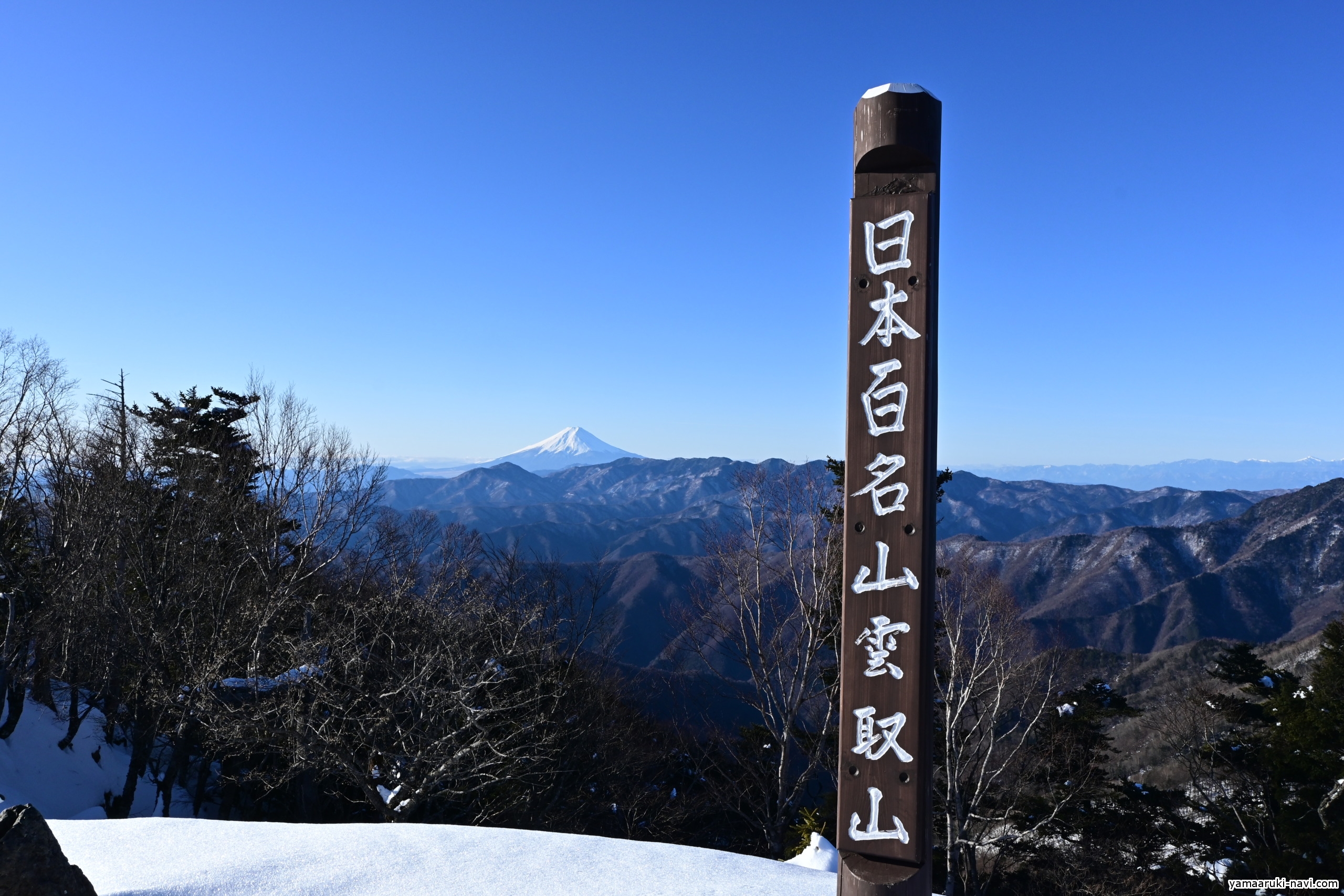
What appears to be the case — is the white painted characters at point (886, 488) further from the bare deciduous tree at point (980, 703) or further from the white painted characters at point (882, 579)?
the bare deciduous tree at point (980, 703)

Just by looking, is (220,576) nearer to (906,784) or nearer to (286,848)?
(286,848)

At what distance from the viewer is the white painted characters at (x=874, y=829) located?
316 cm

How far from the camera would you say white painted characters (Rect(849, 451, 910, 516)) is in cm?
319

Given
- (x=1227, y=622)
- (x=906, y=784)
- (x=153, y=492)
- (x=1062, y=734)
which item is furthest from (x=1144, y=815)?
(x=1227, y=622)

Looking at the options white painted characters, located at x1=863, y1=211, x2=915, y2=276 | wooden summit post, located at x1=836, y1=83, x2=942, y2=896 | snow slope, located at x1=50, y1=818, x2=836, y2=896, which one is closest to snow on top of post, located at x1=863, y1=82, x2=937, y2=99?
wooden summit post, located at x1=836, y1=83, x2=942, y2=896

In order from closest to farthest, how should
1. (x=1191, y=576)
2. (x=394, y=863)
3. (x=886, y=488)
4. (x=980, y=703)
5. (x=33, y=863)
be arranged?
1. (x=886, y=488)
2. (x=33, y=863)
3. (x=394, y=863)
4. (x=980, y=703)
5. (x=1191, y=576)

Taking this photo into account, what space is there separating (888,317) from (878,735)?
66.7 inches

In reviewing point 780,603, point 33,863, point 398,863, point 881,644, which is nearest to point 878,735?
point 881,644

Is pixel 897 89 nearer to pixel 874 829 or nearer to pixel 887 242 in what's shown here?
pixel 887 242

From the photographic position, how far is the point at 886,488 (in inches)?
127

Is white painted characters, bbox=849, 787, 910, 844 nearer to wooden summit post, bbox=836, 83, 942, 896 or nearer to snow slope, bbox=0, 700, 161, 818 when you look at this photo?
wooden summit post, bbox=836, 83, 942, 896

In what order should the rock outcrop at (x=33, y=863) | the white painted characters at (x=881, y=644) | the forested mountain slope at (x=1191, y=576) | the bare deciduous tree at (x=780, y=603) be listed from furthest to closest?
the forested mountain slope at (x=1191, y=576) < the bare deciduous tree at (x=780, y=603) < the rock outcrop at (x=33, y=863) < the white painted characters at (x=881, y=644)

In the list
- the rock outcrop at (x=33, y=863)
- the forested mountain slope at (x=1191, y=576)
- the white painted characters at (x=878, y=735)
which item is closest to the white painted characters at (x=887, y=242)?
the white painted characters at (x=878, y=735)

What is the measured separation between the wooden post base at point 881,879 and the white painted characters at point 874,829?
95 millimetres
